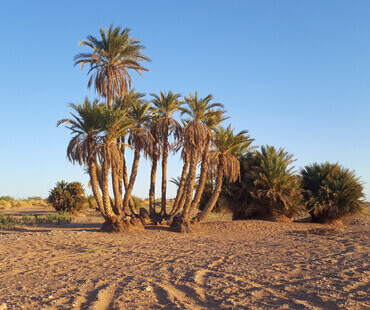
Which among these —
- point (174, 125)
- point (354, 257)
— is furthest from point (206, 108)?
point (354, 257)

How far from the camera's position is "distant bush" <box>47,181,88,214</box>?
29.5m

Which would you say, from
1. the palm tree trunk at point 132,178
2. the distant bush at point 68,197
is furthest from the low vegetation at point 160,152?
the distant bush at point 68,197

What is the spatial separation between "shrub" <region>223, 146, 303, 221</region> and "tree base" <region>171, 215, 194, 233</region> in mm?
4575

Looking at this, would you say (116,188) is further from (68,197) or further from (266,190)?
(68,197)

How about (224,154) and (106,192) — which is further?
(224,154)

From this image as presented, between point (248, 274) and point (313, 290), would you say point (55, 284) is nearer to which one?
point (248, 274)

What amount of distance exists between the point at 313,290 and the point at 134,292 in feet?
11.1

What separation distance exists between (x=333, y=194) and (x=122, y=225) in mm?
12363

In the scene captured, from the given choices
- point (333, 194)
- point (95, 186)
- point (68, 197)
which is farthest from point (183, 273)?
point (68, 197)

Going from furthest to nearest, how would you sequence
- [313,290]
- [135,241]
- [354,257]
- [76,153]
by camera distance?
[76,153]
[135,241]
[354,257]
[313,290]

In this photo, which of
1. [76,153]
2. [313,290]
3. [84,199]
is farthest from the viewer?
[84,199]

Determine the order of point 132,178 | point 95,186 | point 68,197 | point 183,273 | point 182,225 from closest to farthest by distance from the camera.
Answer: point 183,273
point 182,225
point 95,186
point 132,178
point 68,197

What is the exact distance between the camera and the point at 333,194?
2002cm

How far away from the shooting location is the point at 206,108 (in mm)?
17125
